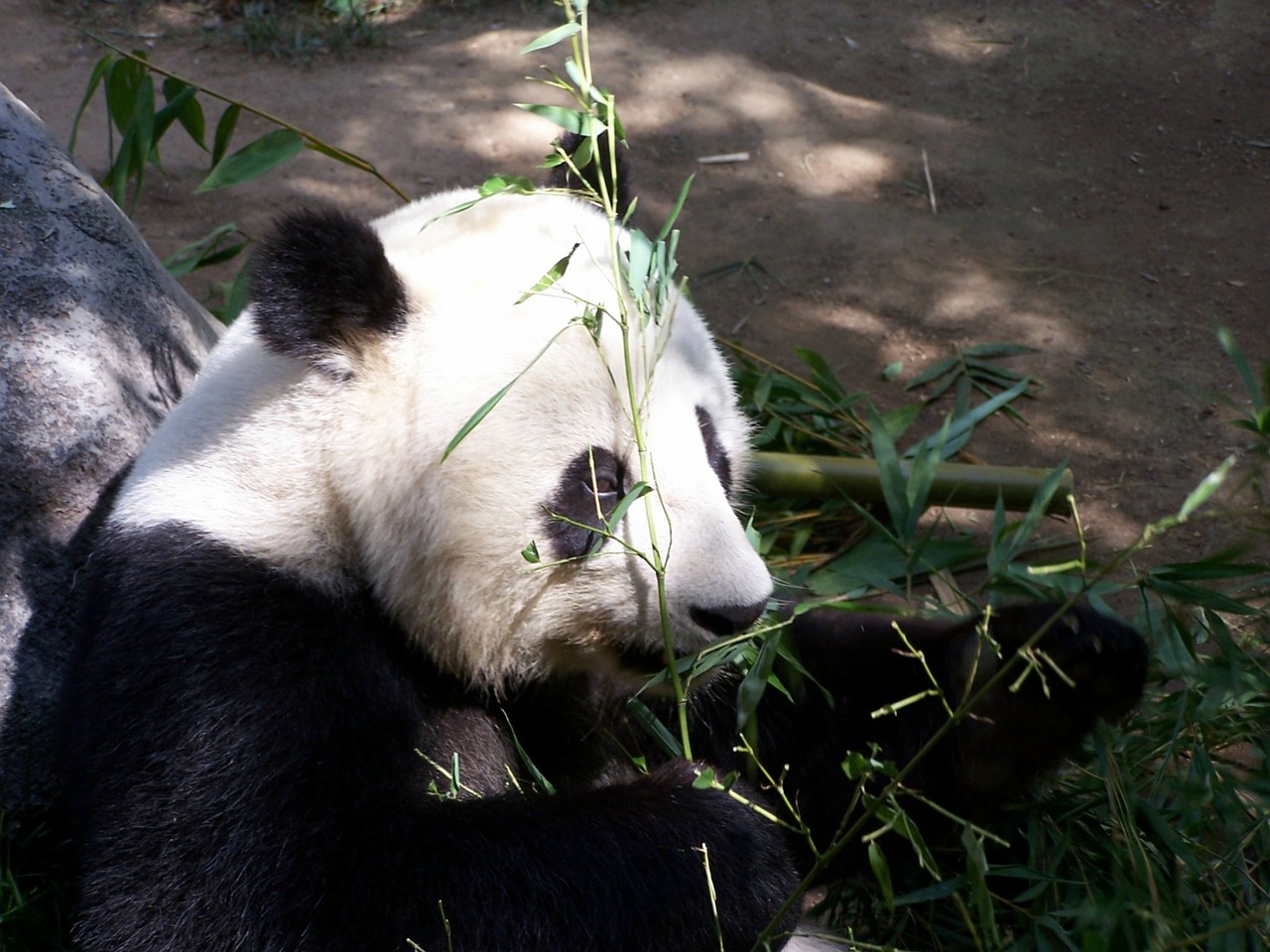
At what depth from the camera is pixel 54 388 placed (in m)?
2.98

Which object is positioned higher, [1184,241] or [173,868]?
[173,868]

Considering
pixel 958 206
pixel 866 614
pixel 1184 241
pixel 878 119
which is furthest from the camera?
pixel 878 119

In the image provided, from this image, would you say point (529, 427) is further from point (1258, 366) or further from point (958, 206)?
point (958, 206)

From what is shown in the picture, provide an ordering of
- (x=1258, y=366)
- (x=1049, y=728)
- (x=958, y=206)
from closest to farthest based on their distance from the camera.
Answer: (x=1049, y=728)
(x=1258, y=366)
(x=958, y=206)

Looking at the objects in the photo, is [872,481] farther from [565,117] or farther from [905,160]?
[905,160]

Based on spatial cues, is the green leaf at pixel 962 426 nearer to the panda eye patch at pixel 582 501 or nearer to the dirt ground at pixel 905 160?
the dirt ground at pixel 905 160

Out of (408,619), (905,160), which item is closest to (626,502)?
(408,619)

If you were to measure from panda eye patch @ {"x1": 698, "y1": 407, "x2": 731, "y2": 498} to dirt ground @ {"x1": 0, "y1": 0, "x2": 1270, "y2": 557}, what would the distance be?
65.3 inches

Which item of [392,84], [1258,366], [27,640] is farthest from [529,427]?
[392,84]

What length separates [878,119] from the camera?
6121 mm

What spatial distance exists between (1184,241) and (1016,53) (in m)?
2.03

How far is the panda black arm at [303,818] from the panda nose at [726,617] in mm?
372

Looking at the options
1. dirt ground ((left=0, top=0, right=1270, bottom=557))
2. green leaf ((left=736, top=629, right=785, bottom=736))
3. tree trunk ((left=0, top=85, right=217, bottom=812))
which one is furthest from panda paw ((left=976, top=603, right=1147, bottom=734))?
tree trunk ((left=0, top=85, right=217, bottom=812))

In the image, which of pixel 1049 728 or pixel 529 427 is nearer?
pixel 529 427
